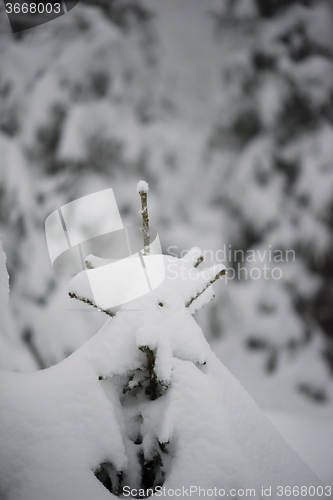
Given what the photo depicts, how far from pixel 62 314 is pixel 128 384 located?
17.0 ft

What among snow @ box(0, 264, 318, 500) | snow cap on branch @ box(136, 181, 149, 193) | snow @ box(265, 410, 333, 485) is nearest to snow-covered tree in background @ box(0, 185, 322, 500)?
snow @ box(0, 264, 318, 500)

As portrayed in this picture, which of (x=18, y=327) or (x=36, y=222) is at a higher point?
(x=36, y=222)

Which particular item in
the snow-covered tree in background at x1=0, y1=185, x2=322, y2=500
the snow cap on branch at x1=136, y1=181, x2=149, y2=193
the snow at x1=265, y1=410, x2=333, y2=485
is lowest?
the snow at x1=265, y1=410, x2=333, y2=485

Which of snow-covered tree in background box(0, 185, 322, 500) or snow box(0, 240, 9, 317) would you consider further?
snow box(0, 240, 9, 317)

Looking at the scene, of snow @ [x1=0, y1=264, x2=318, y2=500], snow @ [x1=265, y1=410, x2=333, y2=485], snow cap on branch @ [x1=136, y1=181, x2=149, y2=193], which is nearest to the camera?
snow @ [x1=0, y1=264, x2=318, y2=500]

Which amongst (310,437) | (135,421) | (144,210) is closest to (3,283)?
(144,210)

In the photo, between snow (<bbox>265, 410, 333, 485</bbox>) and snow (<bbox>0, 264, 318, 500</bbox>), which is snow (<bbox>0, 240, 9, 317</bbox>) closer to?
snow (<bbox>0, 264, 318, 500</bbox>)

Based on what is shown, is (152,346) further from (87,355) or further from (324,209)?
(324,209)

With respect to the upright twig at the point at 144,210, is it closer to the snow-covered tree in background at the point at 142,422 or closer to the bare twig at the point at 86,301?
the snow-covered tree in background at the point at 142,422

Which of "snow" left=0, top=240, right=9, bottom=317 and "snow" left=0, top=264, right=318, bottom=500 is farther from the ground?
"snow" left=0, top=240, right=9, bottom=317

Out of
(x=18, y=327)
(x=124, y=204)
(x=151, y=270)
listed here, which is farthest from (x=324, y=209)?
(x=18, y=327)

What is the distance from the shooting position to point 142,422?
1602mm

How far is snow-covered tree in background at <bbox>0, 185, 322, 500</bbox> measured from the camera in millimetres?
1320

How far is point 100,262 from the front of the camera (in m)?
1.90
